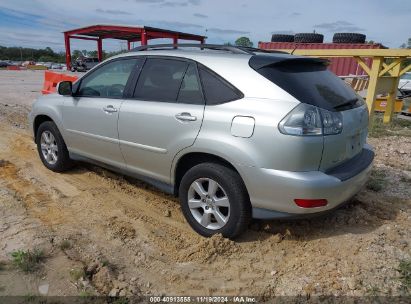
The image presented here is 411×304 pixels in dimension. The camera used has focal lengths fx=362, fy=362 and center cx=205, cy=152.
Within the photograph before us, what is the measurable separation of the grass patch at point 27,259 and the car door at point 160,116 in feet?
4.34

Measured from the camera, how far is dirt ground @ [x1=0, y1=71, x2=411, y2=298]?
2791 mm

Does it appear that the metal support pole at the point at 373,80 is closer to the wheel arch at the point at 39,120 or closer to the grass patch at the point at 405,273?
the grass patch at the point at 405,273

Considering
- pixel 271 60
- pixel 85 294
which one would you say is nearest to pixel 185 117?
pixel 271 60

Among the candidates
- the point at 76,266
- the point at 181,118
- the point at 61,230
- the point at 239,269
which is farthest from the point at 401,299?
the point at 61,230

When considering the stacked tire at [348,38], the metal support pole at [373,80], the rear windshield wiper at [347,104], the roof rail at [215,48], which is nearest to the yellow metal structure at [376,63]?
the metal support pole at [373,80]

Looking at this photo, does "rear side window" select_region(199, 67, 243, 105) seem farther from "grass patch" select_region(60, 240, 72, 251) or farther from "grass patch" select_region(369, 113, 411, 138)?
"grass patch" select_region(369, 113, 411, 138)

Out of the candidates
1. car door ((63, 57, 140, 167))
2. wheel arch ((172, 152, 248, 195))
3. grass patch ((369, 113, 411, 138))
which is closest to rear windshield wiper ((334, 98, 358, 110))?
wheel arch ((172, 152, 248, 195))

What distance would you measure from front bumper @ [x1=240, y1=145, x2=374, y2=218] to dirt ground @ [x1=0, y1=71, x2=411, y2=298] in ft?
1.41

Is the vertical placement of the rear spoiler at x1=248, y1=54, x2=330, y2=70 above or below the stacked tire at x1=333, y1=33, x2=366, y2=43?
below

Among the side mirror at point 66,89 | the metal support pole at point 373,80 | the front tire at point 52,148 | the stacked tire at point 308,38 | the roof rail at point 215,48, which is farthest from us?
the stacked tire at point 308,38

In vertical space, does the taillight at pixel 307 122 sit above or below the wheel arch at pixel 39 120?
above

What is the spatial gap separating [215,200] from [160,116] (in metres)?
0.98

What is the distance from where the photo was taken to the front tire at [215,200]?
314 cm

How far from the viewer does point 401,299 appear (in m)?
2.61
